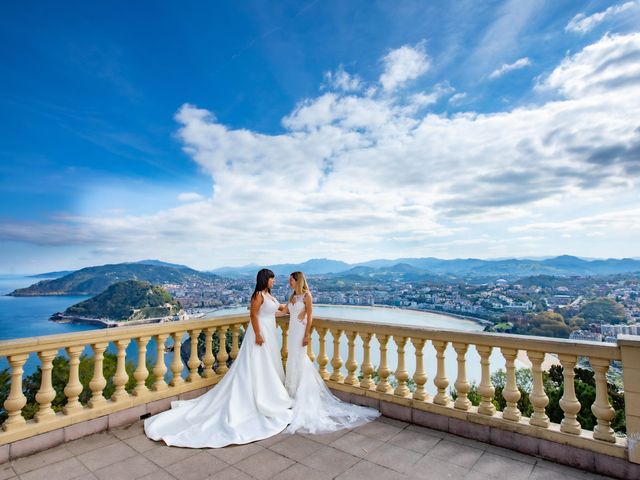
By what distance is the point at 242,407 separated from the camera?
144 inches

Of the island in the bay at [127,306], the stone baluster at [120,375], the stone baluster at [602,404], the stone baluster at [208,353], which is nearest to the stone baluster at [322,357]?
the stone baluster at [208,353]

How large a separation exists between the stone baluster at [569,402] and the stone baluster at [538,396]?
141 mm

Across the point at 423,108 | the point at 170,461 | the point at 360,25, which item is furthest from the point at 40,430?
the point at 423,108

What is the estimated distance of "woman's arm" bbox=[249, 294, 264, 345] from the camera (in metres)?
4.08

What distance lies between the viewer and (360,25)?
6676 millimetres

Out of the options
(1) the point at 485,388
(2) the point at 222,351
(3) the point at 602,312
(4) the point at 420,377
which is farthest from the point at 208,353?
(3) the point at 602,312

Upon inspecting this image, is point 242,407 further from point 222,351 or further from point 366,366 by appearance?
point 366,366

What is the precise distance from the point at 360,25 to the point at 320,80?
315cm

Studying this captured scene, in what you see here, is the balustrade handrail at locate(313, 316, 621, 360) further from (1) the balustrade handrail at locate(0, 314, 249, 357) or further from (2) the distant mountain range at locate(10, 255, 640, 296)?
(2) the distant mountain range at locate(10, 255, 640, 296)

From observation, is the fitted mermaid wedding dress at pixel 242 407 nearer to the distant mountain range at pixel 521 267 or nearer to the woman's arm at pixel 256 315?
the woman's arm at pixel 256 315

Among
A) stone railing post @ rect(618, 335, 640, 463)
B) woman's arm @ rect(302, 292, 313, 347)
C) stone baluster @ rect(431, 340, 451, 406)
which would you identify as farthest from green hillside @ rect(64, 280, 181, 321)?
stone railing post @ rect(618, 335, 640, 463)

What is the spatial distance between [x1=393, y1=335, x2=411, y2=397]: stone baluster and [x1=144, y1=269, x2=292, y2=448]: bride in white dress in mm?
1313

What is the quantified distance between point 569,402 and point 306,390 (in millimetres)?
2646

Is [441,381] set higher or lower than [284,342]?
lower
